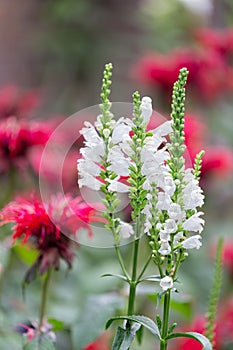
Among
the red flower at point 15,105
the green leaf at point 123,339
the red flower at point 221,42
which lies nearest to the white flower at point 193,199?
the green leaf at point 123,339

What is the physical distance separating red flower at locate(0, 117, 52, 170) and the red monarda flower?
0.73ft

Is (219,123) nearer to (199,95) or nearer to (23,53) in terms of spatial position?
(199,95)

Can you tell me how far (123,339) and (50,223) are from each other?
0.18 metres

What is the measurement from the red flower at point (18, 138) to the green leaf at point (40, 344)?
33 centimetres

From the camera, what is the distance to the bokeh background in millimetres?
970

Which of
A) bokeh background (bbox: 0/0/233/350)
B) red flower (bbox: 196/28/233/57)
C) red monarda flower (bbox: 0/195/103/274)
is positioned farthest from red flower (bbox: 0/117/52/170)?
red flower (bbox: 196/28/233/57)

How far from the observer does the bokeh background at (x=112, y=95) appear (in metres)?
Result: 0.97

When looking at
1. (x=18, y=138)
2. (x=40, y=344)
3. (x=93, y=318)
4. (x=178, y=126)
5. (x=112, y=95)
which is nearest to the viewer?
(x=178, y=126)

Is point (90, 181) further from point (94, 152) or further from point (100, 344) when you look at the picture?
point (100, 344)

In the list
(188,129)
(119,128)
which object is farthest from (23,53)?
(119,128)

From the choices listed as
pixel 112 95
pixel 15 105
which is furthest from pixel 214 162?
pixel 112 95

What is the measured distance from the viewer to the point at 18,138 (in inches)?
38.1

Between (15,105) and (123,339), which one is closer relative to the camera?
(123,339)

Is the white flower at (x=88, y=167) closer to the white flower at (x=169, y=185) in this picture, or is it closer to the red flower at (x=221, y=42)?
the white flower at (x=169, y=185)
